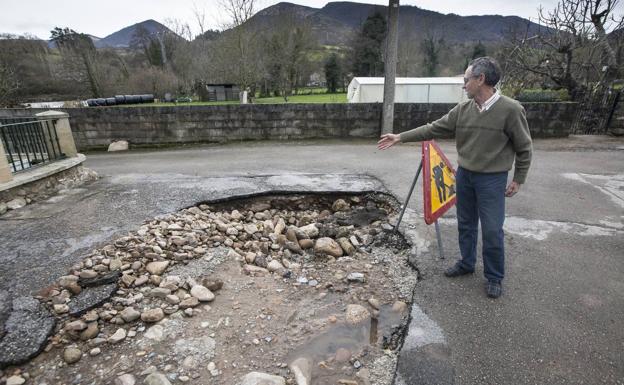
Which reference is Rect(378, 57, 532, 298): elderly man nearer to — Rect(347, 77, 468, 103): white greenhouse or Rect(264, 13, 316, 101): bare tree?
Rect(347, 77, 468, 103): white greenhouse

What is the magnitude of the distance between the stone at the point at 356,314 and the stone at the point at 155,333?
4.93 ft

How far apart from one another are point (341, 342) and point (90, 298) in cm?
221

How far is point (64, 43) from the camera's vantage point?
4253 cm

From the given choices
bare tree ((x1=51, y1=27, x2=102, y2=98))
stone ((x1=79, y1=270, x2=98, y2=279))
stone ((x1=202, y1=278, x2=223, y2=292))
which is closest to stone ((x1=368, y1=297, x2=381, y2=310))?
stone ((x1=202, y1=278, x2=223, y2=292))

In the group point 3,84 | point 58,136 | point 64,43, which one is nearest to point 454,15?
point 64,43

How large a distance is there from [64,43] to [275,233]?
5315cm

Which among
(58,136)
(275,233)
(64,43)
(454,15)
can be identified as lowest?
(275,233)

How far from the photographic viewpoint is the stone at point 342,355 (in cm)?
239

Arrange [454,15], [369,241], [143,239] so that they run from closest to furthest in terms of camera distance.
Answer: [143,239]
[369,241]
[454,15]

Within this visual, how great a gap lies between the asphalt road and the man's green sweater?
3.54 ft

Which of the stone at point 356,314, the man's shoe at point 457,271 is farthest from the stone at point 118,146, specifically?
the man's shoe at point 457,271

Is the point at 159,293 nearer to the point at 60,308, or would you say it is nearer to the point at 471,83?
the point at 60,308

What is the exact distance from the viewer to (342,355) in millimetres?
2439

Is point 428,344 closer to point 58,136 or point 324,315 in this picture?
point 324,315
